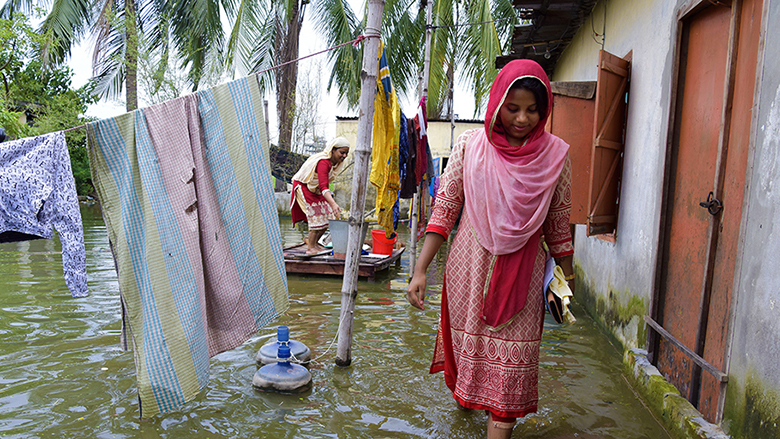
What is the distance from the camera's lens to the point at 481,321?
2436 mm

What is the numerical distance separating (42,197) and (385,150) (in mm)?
3014

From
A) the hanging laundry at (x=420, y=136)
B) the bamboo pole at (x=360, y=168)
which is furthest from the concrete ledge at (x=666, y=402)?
the hanging laundry at (x=420, y=136)

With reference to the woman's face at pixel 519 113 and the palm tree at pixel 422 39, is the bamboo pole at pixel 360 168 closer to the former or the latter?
the woman's face at pixel 519 113

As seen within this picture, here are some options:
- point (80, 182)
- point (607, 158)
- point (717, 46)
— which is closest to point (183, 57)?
point (80, 182)

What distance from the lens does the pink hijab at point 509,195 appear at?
7.54 ft

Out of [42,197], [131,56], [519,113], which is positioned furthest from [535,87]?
[131,56]

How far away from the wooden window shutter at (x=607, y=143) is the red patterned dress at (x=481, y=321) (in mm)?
2261

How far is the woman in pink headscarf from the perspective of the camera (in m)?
2.30

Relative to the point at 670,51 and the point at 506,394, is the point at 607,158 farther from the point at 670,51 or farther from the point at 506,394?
the point at 506,394

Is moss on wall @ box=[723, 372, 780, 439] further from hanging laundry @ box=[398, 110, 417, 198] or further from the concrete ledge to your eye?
hanging laundry @ box=[398, 110, 417, 198]

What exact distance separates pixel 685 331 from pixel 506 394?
1.43 metres

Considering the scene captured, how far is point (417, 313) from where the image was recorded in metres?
5.27

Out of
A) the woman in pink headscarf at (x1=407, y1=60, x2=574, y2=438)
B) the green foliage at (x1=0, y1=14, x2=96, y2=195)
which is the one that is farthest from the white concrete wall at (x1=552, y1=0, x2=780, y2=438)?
the green foliage at (x1=0, y1=14, x2=96, y2=195)

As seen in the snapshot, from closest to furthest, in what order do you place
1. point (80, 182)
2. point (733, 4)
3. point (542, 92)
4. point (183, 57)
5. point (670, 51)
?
1. point (542, 92)
2. point (733, 4)
3. point (670, 51)
4. point (183, 57)
5. point (80, 182)
